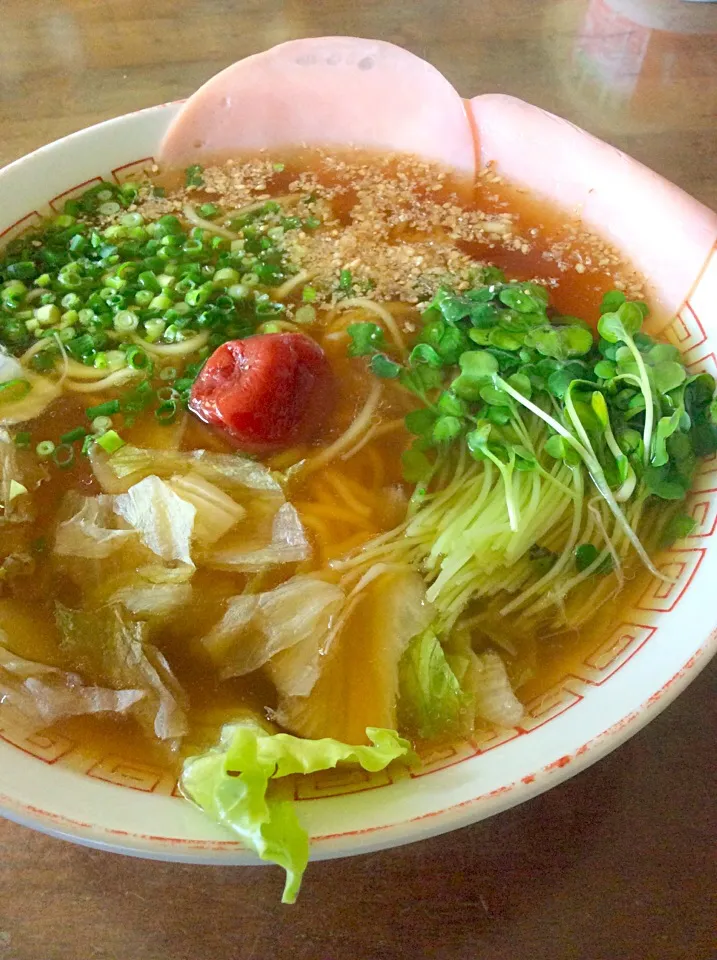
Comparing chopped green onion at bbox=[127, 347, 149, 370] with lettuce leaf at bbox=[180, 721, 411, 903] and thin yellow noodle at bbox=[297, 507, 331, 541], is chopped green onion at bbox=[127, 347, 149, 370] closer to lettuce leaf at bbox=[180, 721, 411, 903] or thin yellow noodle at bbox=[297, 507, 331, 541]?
thin yellow noodle at bbox=[297, 507, 331, 541]

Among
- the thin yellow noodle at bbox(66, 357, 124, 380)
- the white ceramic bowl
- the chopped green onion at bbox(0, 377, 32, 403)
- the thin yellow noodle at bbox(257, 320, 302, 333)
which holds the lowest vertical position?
the white ceramic bowl

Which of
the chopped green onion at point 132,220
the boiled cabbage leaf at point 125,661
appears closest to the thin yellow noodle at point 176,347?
the chopped green onion at point 132,220

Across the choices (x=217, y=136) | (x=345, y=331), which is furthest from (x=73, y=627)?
(x=217, y=136)

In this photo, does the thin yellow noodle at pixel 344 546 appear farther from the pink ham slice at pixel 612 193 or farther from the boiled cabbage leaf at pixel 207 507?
the pink ham slice at pixel 612 193

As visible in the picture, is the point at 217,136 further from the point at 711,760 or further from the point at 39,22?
the point at 711,760

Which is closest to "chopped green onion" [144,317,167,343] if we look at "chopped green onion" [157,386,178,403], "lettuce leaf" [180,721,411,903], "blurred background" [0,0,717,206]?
"chopped green onion" [157,386,178,403]
